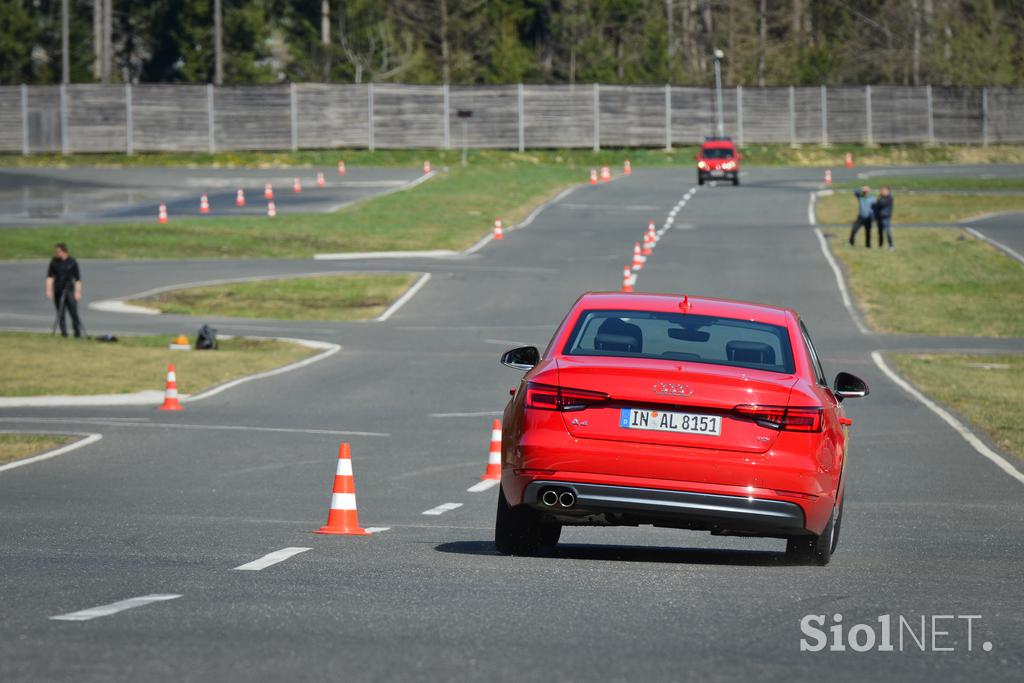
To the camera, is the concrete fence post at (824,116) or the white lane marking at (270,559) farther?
the concrete fence post at (824,116)

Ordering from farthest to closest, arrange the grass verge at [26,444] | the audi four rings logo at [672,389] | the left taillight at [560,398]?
the grass verge at [26,444] < the left taillight at [560,398] < the audi four rings logo at [672,389]

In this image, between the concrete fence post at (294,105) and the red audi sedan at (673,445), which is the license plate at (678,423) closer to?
the red audi sedan at (673,445)

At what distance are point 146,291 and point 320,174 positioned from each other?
103ft

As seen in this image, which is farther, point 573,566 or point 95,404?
point 95,404

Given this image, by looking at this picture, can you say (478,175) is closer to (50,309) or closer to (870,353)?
(50,309)

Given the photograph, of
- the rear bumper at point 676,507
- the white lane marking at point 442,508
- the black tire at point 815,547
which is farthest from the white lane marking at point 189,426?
the rear bumper at point 676,507

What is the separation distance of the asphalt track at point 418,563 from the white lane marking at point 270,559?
0.08 meters

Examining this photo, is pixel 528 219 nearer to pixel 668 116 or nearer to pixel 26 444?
pixel 668 116

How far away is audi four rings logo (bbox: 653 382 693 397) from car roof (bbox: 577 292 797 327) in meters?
0.97

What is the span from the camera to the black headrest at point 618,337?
35.4 ft

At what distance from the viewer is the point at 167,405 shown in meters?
24.4

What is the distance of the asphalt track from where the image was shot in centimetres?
709

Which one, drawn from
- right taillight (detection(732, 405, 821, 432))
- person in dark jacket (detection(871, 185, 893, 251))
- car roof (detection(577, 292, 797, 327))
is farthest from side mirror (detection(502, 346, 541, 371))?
person in dark jacket (detection(871, 185, 893, 251))

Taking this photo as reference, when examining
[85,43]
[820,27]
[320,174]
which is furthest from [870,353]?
[820,27]
